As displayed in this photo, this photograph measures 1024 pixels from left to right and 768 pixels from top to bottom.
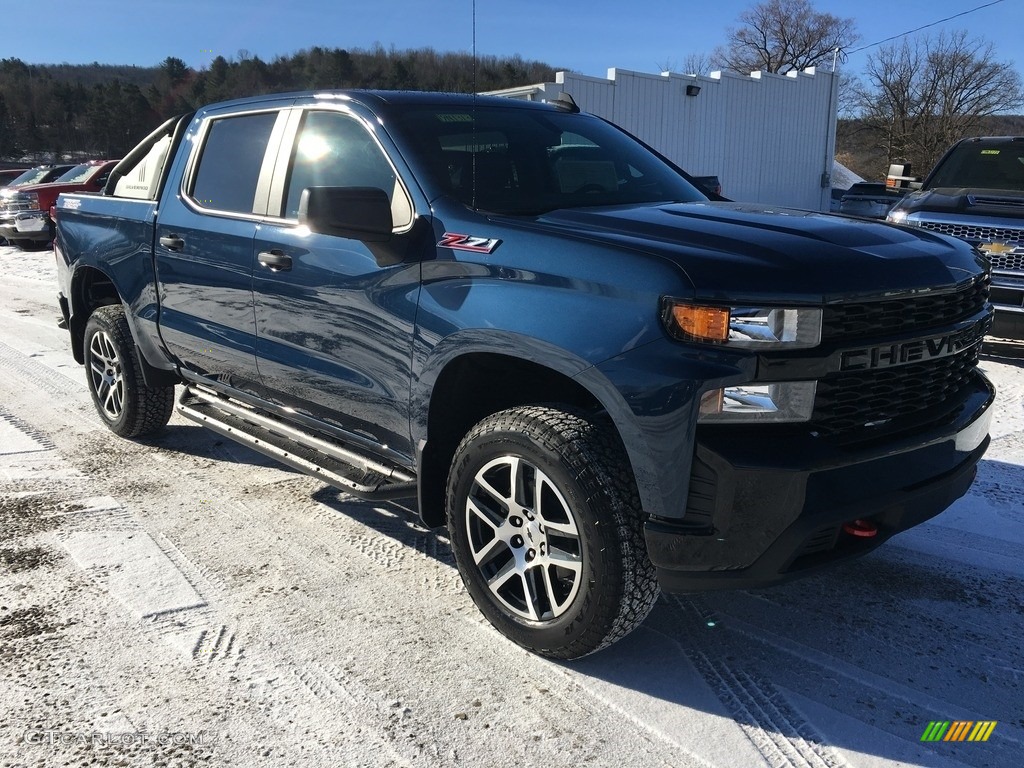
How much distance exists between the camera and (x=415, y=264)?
3016 millimetres

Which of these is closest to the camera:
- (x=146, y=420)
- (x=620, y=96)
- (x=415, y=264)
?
(x=415, y=264)

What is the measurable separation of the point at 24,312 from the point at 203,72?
6.36m

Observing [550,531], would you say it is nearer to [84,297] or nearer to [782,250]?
[782,250]

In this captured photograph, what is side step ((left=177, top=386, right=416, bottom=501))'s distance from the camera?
10.9 feet

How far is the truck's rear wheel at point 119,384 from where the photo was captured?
498 cm

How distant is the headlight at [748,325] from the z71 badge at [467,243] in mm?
701

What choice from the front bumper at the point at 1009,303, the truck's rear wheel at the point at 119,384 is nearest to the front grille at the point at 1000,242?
the front bumper at the point at 1009,303

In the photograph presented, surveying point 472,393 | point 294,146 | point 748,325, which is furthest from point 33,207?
point 748,325

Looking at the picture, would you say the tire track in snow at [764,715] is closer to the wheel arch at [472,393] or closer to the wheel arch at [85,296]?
the wheel arch at [472,393]

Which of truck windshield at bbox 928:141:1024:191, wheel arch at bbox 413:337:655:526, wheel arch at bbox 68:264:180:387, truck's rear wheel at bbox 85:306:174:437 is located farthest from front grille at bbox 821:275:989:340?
truck windshield at bbox 928:141:1024:191

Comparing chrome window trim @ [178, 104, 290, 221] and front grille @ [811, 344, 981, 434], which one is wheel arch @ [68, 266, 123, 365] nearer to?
chrome window trim @ [178, 104, 290, 221]

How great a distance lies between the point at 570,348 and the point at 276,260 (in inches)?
62.3

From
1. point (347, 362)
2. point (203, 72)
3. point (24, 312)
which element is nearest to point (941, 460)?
point (347, 362)

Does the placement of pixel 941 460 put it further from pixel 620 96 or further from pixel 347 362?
pixel 620 96
